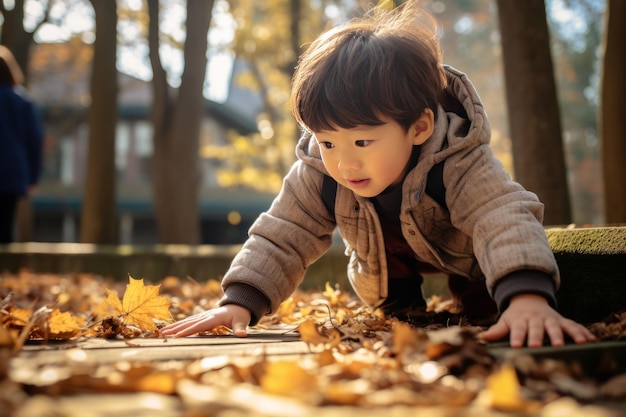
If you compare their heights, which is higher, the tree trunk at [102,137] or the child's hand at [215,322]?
the tree trunk at [102,137]

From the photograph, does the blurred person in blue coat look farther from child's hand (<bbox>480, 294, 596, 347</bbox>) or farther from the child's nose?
child's hand (<bbox>480, 294, 596, 347</bbox>)

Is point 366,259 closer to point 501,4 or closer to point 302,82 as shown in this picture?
point 302,82

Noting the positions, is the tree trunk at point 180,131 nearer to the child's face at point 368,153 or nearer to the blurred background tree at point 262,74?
the blurred background tree at point 262,74

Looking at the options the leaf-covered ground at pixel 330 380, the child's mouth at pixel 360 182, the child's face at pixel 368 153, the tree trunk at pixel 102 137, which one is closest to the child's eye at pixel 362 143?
the child's face at pixel 368 153

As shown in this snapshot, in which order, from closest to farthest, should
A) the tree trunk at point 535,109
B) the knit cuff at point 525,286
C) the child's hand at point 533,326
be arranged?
the child's hand at point 533,326 → the knit cuff at point 525,286 → the tree trunk at point 535,109

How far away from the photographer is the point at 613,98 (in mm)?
5238

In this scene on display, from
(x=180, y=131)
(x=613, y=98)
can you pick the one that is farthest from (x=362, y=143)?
(x=180, y=131)

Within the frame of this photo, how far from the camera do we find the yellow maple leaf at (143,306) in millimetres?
2258

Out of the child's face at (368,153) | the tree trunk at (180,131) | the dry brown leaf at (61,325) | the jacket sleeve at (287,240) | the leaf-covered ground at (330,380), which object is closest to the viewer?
the leaf-covered ground at (330,380)

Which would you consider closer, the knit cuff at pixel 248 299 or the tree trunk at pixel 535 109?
the knit cuff at pixel 248 299

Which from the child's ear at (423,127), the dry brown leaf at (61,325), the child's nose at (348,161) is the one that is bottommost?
the dry brown leaf at (61,325)

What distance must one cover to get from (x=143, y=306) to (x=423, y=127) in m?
1.20

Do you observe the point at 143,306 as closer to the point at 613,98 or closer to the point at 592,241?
the point at 592,241

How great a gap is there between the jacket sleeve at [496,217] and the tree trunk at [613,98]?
3.29m
